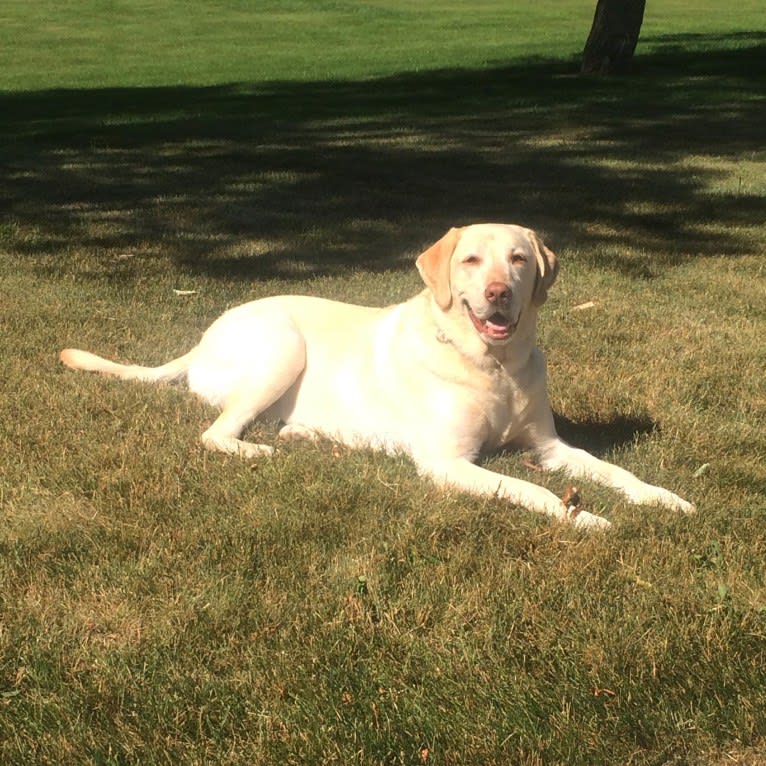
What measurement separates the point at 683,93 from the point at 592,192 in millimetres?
7705

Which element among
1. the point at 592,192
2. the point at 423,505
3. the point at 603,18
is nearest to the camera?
the point at 423,505

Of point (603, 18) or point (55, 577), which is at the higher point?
point (603, 18)

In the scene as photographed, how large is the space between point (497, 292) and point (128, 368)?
2194mm

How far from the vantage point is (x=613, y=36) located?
2012 centimetres

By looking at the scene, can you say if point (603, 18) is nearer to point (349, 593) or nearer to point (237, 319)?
point (237, 319)

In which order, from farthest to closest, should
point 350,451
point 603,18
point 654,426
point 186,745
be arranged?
point 603,18
point 654,426
point 350,451
point 186,745

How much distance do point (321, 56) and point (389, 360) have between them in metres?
21.8

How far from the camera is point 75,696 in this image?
3.23 meters

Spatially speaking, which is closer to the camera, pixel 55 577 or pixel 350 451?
pixel 55 577

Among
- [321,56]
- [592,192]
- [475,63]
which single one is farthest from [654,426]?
[321,56]

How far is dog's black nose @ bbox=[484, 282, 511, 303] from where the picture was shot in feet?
15.0

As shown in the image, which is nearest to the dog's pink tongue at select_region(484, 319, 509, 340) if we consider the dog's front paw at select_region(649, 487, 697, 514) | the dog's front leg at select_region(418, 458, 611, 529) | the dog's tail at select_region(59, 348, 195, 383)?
the dog's front leg at select_region(418, 458, 611, 529)

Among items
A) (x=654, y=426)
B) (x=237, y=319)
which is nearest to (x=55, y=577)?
(x=237, y=319)

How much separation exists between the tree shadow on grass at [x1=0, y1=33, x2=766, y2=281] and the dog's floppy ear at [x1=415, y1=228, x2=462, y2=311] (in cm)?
366
